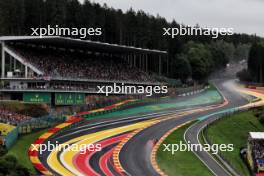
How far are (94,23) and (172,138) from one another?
49807mm

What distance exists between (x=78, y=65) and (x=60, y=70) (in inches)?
244

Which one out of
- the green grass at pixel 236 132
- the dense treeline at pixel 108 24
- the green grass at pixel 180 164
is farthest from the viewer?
the dense treeline at pixel 108 24

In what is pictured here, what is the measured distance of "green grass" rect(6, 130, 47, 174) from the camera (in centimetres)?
4235

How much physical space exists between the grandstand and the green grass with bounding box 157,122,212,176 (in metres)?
24.3

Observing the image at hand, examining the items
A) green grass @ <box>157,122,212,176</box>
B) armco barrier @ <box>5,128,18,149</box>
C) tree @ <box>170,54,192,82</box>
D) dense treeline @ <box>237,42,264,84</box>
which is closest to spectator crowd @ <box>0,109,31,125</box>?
armco barrier @ <box>5,128,18,149</box>

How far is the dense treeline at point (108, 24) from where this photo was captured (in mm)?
94062

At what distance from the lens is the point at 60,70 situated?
78.4 metres

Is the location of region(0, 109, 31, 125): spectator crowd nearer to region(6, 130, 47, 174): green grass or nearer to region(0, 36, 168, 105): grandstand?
region(6, 130, 47, 174): green grass

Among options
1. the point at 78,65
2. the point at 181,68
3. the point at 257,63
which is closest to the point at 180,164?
the point at 78,65

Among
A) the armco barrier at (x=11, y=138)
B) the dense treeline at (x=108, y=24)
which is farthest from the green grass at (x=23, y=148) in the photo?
the dense treeline at (x=108, y=24)

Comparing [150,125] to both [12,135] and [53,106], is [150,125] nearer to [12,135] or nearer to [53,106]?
[53,106]

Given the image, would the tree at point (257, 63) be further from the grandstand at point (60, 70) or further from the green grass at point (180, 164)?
the green grass at point (180, 164)

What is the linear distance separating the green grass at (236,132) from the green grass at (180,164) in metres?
3.97

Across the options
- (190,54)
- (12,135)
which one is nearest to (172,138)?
(12,135)
